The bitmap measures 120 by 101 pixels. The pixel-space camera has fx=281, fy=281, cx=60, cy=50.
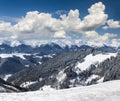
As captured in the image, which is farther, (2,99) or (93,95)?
(93,95)

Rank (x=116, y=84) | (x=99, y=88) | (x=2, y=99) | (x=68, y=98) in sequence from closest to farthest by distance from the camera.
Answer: (x=2, y=99)
(x=68, y=98)
(x=99, y=88)
(x=116, y=84)

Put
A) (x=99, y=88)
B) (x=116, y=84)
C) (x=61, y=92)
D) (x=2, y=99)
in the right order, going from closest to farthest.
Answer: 1. (x=2, y=99)
2. (x=61, y=92)
3. (x=99, y=88)
4. (x=116, y=84)

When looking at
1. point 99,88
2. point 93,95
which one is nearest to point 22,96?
point 93,95

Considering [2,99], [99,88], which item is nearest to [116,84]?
[99,88]

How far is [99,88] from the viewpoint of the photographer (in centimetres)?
4694

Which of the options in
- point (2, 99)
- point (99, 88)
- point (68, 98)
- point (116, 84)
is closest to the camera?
point (2, 99)

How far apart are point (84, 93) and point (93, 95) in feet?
4.77

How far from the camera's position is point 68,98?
4053 cm

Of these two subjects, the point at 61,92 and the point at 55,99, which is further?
the point at 61,92

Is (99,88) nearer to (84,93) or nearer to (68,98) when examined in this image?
(84,93)

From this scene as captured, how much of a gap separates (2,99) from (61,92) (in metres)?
9.88

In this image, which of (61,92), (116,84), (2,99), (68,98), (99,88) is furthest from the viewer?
(116,84)

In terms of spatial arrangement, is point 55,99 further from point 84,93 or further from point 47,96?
point 84,93

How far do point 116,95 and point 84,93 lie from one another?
5290 mm
